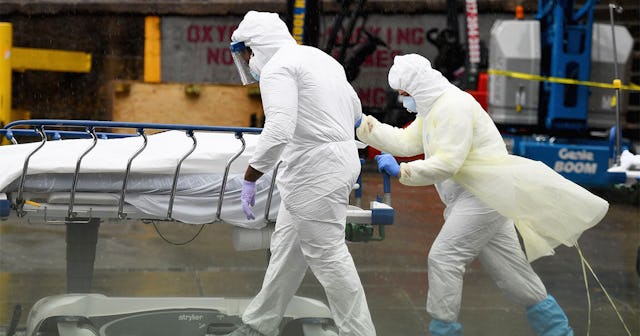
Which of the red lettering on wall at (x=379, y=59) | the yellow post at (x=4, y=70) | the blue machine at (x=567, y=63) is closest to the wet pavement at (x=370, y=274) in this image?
the blue machine at (x=567, y=63)

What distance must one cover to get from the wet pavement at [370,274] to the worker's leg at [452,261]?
1.11 metres

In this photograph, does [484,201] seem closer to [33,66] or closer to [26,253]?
[26,253]

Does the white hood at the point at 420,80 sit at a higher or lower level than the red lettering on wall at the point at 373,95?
higher

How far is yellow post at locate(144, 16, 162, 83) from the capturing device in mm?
17281

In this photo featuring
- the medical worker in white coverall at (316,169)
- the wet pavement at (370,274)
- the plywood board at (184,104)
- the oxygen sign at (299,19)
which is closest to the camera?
the medical worker in white coverall at (316,169)

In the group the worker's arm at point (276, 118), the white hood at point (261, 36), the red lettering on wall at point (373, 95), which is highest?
the white hood at point (261, 36)

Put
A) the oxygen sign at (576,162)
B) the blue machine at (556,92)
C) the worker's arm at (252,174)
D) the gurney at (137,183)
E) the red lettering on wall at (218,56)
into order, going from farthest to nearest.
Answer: the red lettering on wall at (218,56) < the blue machine at (556,92) < the oxygen sign at (576,162) < the gurney at (137,183) < the worker's arm at (252,174)

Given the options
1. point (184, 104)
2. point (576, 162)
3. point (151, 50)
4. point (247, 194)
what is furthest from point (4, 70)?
point (247, 194)

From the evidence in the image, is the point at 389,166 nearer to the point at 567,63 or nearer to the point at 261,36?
the point at 261,36

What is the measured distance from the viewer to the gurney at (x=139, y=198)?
533cm

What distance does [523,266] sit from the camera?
566 cm

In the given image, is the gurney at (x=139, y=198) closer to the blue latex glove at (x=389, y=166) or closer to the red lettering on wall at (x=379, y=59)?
the blue latex glove at (x=389, y=166)

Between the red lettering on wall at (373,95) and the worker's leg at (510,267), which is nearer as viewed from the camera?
the worker's leg at (510,267)

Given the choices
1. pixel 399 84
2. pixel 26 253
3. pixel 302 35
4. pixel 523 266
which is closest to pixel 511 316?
pixel 523 266
